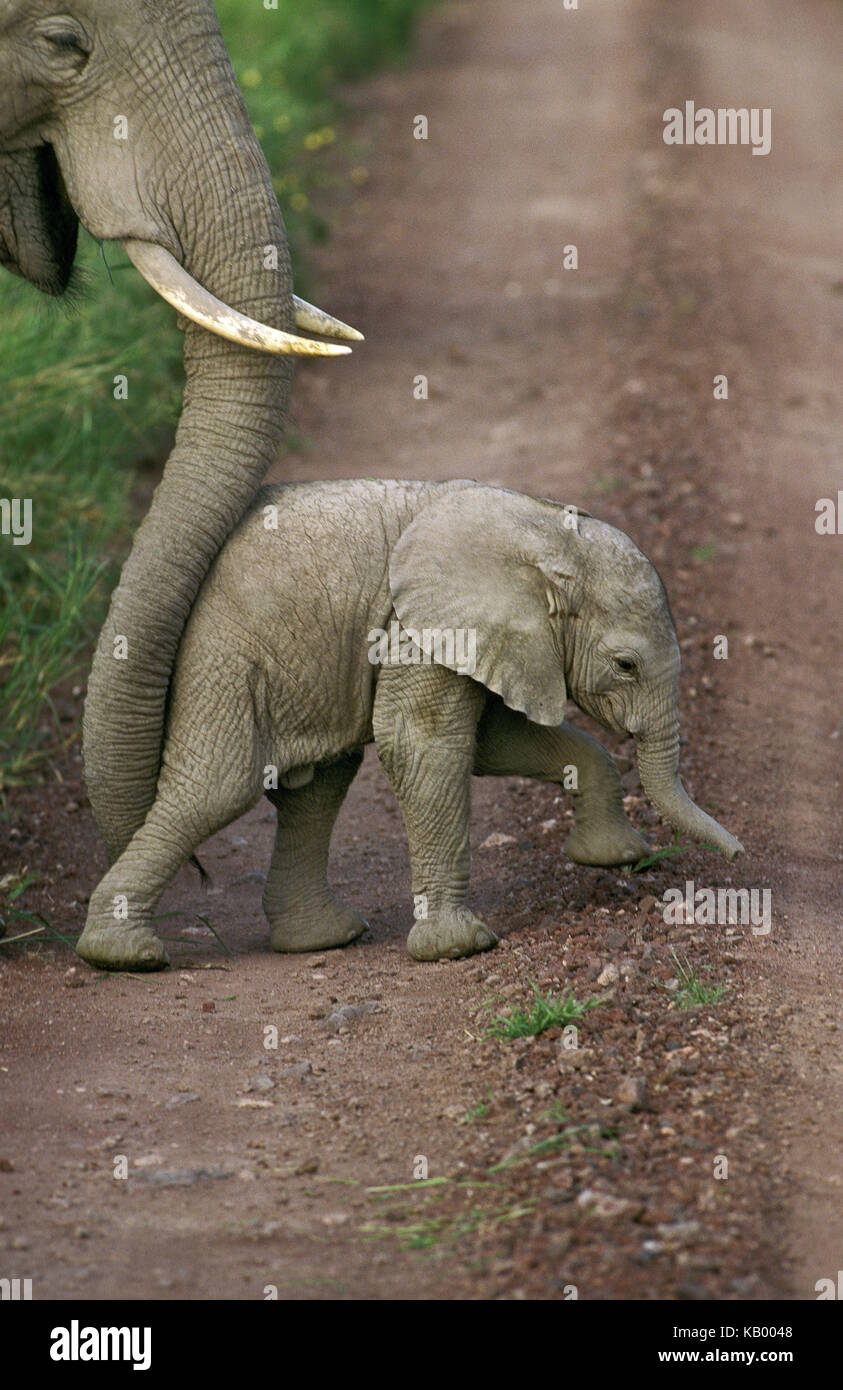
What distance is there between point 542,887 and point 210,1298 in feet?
9.13

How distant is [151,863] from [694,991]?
1.83m

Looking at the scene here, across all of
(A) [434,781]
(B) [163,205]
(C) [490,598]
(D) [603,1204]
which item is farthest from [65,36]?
(D) [603,1204]

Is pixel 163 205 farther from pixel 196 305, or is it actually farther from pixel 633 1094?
pixel 633 1094

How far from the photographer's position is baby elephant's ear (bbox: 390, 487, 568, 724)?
5.62 m

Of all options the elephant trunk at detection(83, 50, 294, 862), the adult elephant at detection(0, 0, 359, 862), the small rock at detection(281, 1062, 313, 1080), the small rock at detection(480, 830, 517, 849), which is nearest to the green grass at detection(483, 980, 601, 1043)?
the small rock at detection(281, 1062, 313, 1080)

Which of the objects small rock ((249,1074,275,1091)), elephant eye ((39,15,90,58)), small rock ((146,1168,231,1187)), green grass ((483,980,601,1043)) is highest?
elephant eye ((39,15,90,58))

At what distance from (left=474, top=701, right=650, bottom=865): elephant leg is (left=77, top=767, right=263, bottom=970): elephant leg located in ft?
2.79

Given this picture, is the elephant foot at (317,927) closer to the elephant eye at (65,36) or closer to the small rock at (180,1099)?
the small rock at (180,1099)

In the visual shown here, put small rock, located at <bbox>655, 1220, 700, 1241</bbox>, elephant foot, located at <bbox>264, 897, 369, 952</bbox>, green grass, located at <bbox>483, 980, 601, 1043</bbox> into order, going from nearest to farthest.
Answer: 1. small rock, located at <bbox>655, 1220, 700, 1241</bbox>
2. green grass, located at <bbox>483, 980, 601, 1043</bbox>
3. elephant foot, located at <bbox>264, 897, 369, 952</bbox>

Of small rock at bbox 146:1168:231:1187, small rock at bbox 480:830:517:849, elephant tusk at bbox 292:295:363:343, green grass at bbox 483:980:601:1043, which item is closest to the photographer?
small rock at bbox 146:1168:231:1187

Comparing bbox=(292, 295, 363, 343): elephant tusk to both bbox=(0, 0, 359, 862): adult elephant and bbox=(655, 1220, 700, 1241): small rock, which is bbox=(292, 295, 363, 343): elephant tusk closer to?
bbox=(0, 0, 359, 862): adult elephant

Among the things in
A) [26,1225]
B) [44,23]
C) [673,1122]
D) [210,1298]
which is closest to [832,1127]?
[673,1122]

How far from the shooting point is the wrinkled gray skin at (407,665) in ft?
18.6

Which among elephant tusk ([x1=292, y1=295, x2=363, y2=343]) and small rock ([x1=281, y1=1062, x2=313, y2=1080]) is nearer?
small rock ([x1=281, y1=1062, x2=313, y2=1080])
